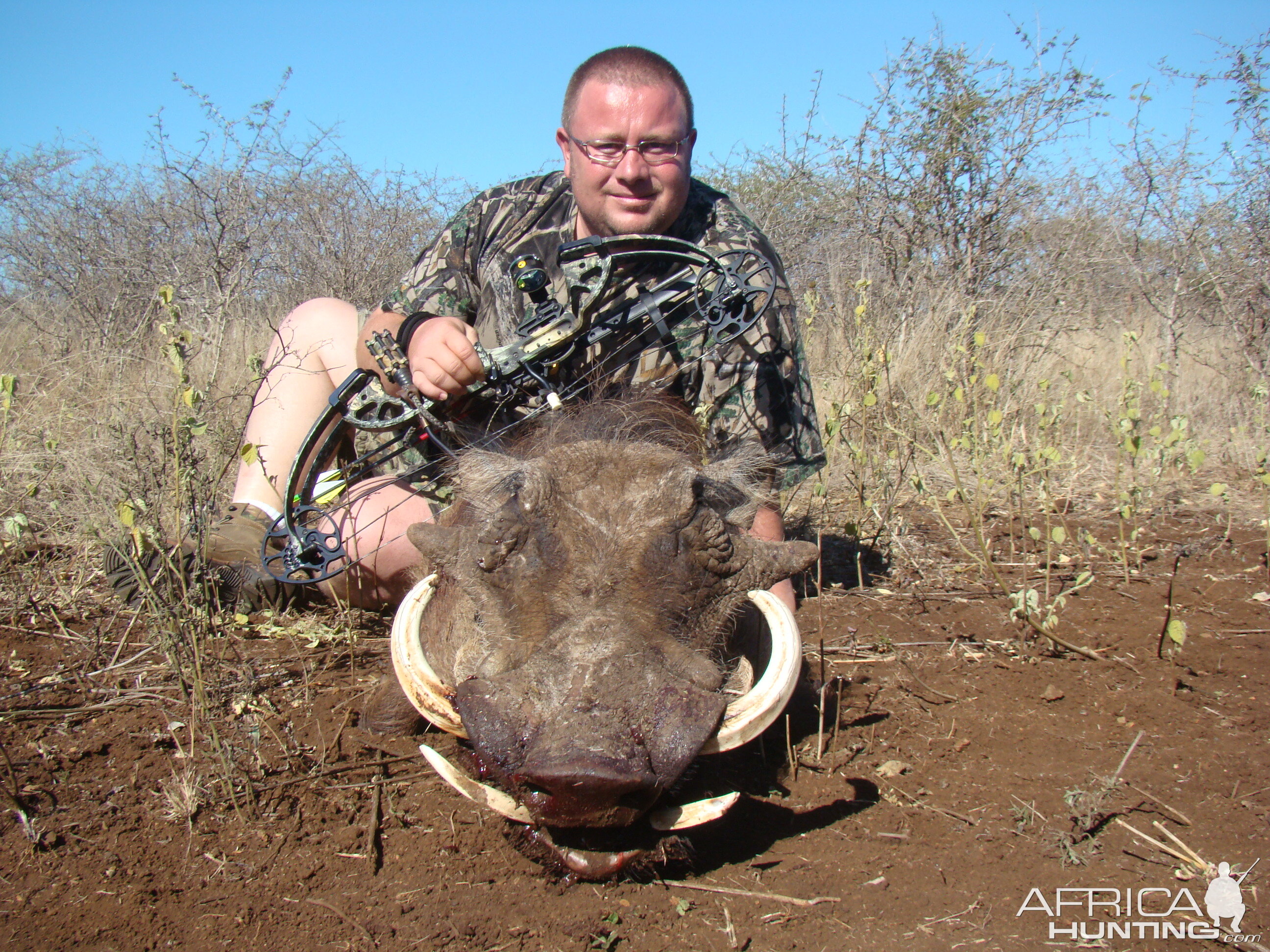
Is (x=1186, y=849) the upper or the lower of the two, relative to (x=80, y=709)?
lower

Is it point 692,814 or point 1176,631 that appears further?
point 1176,631

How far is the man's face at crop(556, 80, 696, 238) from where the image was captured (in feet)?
9.37

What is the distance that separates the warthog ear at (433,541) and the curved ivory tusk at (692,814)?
2.42 ft

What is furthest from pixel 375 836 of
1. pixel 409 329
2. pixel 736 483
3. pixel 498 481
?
pixel 409 329

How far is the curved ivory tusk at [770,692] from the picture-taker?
150cm

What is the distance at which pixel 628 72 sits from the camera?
2.92 m

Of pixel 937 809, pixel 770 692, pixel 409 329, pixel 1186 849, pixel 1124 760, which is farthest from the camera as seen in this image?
pixel 409 329

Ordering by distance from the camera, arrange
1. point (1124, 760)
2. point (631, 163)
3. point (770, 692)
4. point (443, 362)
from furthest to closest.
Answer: point (631, 163), point (443, 362), point (1124, 760), point (770, 692)

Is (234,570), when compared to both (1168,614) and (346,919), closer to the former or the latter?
(346,919)

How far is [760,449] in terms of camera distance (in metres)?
2.53

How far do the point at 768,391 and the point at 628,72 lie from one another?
120 centimetres

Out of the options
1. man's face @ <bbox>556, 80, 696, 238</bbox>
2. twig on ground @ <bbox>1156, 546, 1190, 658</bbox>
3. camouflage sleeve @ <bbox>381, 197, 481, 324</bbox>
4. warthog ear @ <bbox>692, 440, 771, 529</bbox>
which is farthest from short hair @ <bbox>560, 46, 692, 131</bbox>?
twig on ground @ <bbox>1156, 546, 1190, 658</bbox>

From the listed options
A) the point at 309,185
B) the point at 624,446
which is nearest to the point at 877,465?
the point at 624,446

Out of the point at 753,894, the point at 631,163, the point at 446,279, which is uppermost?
the point at 631,163
